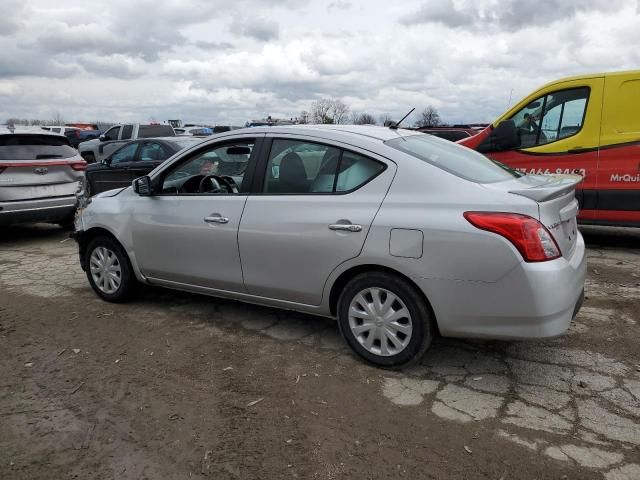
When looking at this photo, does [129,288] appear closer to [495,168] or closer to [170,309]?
[170,309]

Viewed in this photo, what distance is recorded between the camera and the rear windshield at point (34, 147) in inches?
295

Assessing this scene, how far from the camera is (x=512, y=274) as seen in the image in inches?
118

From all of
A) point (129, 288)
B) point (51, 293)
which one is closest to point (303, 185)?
point (129, 288)

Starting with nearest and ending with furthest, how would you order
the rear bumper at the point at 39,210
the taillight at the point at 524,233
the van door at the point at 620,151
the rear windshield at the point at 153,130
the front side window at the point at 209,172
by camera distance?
1. the taillight at the point at 524,233
2. the front side window at the point at 209,172
3. the van door at the point at 620,151
4. the rear bumper at the point at 39,210
5. the rear windshield at the point at 153,130

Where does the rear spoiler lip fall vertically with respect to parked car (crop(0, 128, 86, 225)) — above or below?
above

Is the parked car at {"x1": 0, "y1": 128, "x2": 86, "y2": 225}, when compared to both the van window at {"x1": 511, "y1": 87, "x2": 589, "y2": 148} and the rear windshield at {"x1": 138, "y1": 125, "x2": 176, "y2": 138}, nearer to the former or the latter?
the van window at {"x1": 511, "y1": 87, "x2": 589, "y2": 148}

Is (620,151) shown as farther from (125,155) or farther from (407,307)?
(125,155)

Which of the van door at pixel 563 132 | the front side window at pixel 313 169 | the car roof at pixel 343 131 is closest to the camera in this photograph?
the front side window at pixel 313 169

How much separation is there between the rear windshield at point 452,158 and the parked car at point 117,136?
15.6 m

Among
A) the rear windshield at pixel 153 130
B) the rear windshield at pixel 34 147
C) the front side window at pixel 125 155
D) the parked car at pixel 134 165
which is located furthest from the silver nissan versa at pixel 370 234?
the rear windshield at pixel 153 130

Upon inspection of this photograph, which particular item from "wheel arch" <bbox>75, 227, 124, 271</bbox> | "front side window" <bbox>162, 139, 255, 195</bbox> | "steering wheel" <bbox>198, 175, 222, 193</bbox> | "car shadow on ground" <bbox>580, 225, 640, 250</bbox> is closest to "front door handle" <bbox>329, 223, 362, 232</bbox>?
"front side window" <bbox>162, 139, 255, 195</bbox>

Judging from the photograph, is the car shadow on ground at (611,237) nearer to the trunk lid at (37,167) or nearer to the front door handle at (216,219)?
the front door handle at (216,219)

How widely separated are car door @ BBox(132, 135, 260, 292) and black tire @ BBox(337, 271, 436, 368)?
948mm

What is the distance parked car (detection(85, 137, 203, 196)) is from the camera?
8555 millimetres
